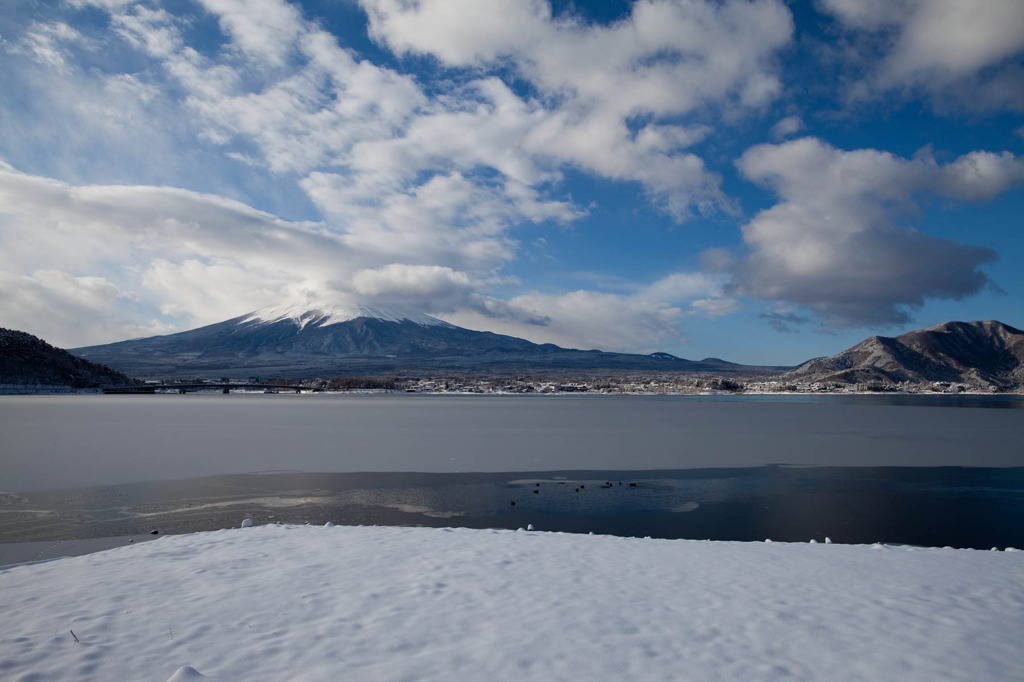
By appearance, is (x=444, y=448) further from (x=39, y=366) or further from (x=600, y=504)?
(x=39, y=366)

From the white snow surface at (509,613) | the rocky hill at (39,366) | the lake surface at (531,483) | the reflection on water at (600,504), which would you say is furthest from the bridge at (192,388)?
the white snow surface at (509,613)

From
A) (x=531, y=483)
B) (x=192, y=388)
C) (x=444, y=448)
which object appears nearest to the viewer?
(x=531, y=483)

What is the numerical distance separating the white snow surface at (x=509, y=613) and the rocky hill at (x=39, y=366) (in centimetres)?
8600

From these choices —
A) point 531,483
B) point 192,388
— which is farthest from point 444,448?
point 192,388

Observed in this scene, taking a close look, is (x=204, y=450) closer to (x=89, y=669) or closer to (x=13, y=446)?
(x=13, y=446)

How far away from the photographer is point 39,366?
73188 millimetres

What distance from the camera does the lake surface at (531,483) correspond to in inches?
344

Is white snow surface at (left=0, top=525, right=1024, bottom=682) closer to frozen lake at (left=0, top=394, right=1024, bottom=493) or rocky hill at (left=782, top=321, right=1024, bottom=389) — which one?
frozen lake at (left=0, top=394, right=1024, bottom=493)

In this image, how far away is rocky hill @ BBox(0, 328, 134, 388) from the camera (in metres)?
68.7

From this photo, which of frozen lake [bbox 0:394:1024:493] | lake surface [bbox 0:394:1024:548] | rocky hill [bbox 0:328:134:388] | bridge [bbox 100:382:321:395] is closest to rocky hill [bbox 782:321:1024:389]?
frozen lake [bbox 0:394:1024:493]

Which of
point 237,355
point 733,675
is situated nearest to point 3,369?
point 733,675

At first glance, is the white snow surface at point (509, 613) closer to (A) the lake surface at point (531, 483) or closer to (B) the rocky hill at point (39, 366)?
(A) the lake surface at point (531, 483)

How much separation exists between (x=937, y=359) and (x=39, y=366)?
632 ft

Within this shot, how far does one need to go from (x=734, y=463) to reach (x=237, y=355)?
208m
